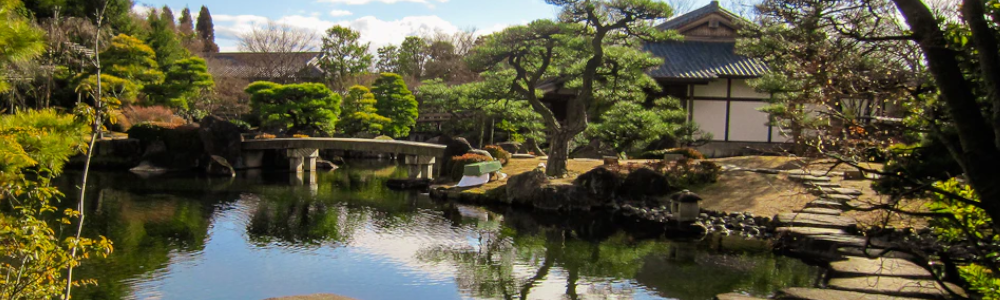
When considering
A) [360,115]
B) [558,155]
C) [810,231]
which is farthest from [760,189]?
[360,115]

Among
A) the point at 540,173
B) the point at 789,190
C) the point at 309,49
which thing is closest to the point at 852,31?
the point at 789,190

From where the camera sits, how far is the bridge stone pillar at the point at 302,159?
2397 cm

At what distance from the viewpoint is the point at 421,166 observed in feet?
68.1

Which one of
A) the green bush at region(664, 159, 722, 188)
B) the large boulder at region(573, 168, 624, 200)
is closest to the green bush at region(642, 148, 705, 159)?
the green bush at region(664, 159, 722, 188)

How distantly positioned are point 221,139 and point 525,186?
42.1 feet

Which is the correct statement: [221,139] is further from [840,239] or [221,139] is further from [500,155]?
[840,239]

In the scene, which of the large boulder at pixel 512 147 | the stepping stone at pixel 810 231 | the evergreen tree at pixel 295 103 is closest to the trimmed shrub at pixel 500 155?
the large boulder at pixel 512 147

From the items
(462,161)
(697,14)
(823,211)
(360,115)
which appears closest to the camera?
(823,211)

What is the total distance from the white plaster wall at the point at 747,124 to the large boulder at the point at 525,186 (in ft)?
26.8

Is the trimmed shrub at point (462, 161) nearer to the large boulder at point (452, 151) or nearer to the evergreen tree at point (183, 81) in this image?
the large boulder at point (452, 151)

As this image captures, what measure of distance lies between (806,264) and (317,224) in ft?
27.9

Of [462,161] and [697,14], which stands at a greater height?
[697,14]

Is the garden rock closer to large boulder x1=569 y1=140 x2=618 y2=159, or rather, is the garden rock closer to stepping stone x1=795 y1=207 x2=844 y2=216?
stepping stone x1=795 y1=207 x2=844 y2=216

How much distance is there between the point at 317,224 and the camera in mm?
13047
